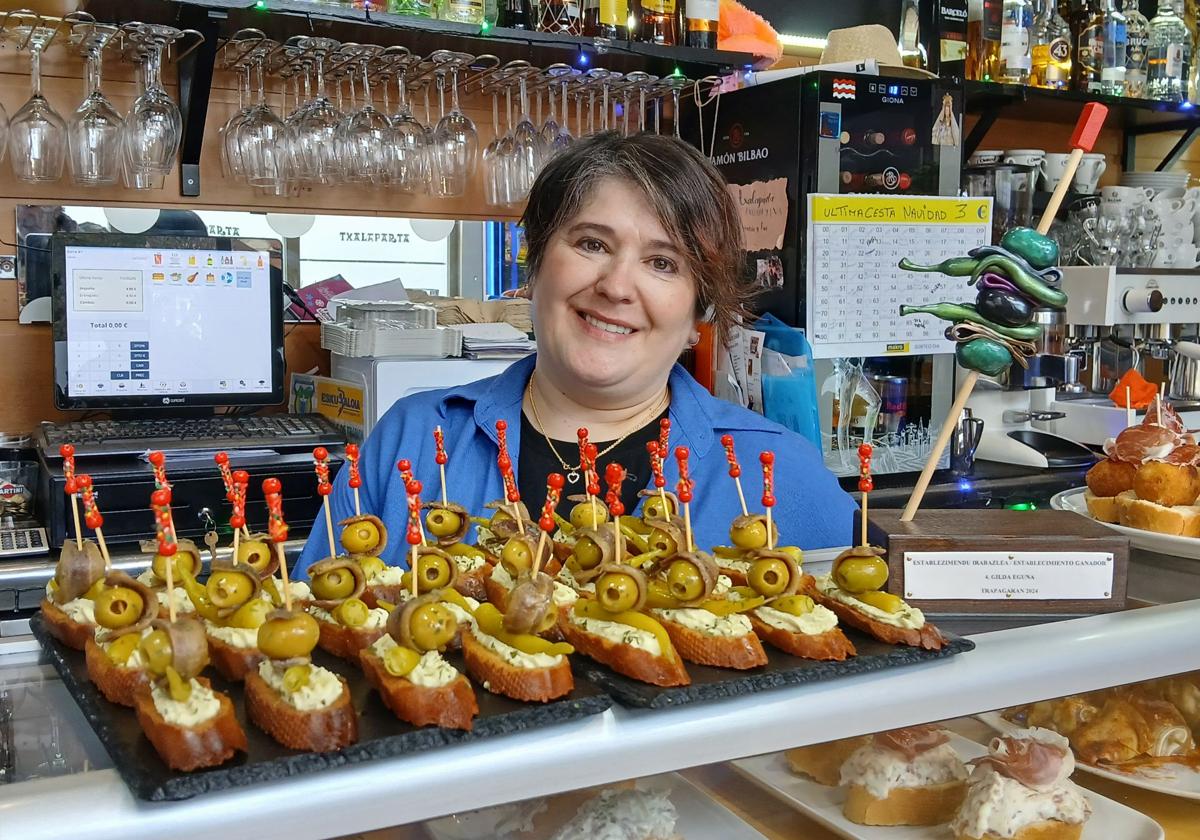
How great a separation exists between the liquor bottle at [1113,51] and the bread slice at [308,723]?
3.69 metres

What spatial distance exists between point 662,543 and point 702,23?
2283mm

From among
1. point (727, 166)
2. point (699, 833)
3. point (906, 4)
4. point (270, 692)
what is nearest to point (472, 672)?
point (270, 692)

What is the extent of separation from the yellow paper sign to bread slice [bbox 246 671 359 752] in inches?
97.0

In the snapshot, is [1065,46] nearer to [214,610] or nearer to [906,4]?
[906,4]

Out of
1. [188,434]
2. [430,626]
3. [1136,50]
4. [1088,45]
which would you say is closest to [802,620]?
[430,626]

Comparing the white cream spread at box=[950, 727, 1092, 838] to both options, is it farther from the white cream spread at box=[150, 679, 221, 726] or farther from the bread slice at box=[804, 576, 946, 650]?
the white cream spread at box=[150, 679, 221, 726]

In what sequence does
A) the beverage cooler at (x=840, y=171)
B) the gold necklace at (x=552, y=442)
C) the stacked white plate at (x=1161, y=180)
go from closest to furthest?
the gold necklace at (x=552, y=442), the beverage cooler at (x=840, y=171), the stacked white plate at (x=1161, y=180)

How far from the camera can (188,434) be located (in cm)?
255

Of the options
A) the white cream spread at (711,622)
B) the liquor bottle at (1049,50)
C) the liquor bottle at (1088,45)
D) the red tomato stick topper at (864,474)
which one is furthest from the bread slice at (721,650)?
the liquor bottle at (1088,45)

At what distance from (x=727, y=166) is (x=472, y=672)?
103 inches

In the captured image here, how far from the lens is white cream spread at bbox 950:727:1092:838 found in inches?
46.4

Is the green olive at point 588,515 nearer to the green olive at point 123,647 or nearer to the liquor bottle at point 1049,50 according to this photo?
the green olive at point 123,647

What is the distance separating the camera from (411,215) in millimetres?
3223

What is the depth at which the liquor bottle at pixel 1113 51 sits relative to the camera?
150 inches
